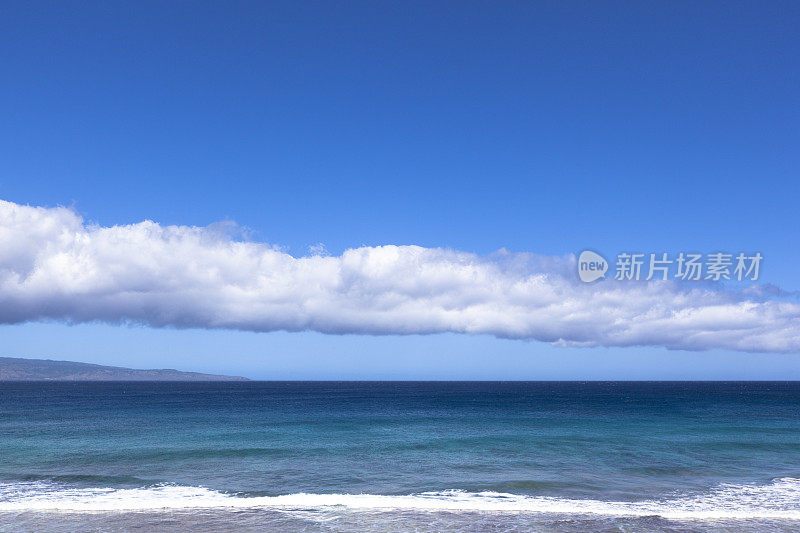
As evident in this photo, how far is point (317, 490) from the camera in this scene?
26312mm

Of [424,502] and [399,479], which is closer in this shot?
[424,502]

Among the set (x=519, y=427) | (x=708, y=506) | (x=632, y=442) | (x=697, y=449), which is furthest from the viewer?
(x=519, y=427)

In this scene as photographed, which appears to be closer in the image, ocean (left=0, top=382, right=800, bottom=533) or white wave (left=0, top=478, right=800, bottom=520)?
ocean (left=0, top=382, right=800, bottom=533)

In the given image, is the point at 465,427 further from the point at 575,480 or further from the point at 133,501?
the point at 133,501

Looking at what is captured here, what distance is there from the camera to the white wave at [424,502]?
73.0 ft

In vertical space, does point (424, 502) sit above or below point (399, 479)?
above

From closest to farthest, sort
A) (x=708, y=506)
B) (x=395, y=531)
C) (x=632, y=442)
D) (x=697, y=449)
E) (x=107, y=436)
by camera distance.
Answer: (x=395, y=531)
(x=708, y=506)
(x=697, y=449)
(x=632, y=442)
(x=107, y=436)

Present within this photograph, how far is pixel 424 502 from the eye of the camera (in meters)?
23.8

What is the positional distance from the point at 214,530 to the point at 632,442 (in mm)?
33736

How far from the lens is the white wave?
22.2m

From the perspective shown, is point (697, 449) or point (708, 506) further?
point (697, 449)

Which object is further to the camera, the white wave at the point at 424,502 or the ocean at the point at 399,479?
the white wave at the point at 424,502

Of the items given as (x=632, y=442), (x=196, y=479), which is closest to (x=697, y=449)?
(x=632, y=442)

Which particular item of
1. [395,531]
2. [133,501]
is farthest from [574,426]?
[133,501]
